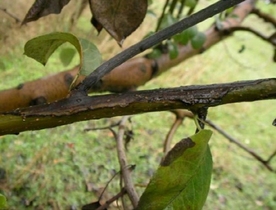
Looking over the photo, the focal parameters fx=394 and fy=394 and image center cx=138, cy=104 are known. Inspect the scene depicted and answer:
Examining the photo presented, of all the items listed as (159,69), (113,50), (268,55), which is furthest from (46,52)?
(268,55)

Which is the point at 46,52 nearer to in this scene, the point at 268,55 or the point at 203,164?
the point at 203,164

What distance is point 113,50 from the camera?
2.02m

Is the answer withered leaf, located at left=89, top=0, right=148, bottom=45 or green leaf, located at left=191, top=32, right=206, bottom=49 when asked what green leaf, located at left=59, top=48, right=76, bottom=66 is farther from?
withered leaf, located at left=89, top=0, right=148, bottom=45

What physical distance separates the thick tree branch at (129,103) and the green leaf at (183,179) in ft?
0.10

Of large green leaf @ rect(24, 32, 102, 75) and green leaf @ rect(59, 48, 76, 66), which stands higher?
large green leaf @ rect(24, 32, 102, 75)

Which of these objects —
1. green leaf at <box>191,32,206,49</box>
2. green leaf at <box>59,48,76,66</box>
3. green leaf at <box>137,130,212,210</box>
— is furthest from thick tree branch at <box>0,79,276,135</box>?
green leaf at <box>191,32,206,49</box>

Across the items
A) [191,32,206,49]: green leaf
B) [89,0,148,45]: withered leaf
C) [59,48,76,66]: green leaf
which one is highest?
[89,0,148,45]: withered leaf

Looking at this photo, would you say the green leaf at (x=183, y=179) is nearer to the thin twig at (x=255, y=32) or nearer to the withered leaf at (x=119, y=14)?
the withered leaf at (x=119, y=14)

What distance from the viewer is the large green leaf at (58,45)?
1.00 feet

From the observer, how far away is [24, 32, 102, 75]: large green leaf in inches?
12.1

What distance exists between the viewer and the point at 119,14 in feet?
1.08

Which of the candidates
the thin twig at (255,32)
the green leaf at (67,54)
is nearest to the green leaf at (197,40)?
the thin twig at (255,32)

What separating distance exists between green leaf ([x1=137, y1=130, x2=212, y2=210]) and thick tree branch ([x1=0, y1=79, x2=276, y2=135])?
30 mm

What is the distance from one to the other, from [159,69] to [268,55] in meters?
2.53
